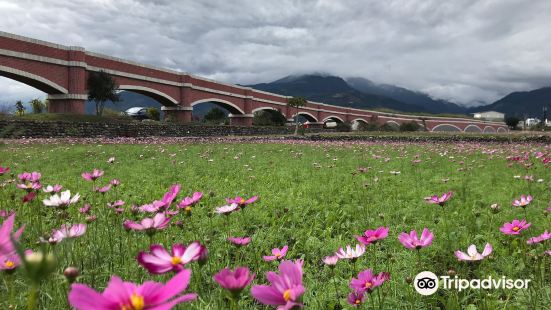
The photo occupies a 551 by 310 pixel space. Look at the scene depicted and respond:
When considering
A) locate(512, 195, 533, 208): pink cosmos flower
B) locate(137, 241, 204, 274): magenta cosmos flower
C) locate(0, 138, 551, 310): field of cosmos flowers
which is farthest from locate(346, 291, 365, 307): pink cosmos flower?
locate(512, 195, 533, 208): pink cosmos flower

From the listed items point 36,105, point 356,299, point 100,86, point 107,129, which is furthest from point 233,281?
point 36,105

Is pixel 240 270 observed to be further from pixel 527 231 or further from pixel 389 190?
pixel 389 190

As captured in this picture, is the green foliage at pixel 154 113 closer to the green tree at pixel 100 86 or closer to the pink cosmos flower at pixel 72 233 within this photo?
the green tree at pixel 100 86

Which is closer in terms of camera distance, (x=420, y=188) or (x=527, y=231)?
(x=527, y=231)

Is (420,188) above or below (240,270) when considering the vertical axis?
below

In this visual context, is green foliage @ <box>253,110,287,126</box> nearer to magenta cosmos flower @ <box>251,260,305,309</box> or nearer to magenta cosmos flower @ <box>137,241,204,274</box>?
magenta cosmos flower @ <box>137,241,204,274</box>

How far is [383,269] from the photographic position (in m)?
2.37

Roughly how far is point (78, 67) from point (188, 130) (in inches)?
348

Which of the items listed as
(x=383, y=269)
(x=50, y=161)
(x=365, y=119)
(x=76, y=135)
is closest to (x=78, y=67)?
(x=76, y=135)

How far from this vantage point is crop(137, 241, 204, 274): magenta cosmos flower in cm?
80

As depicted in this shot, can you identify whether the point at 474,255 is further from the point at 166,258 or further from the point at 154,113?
the point at 154,113

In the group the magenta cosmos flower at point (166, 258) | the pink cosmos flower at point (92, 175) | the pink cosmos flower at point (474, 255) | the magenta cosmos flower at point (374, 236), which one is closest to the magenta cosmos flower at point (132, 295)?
the magenta cosmos flower at point (166, 258)

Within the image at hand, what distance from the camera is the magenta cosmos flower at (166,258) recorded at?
0.80 m

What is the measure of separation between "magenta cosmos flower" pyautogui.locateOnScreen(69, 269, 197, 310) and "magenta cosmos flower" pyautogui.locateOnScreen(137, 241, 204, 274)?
0.17 m
